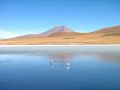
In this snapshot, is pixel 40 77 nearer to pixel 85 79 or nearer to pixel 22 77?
pixel 22 77

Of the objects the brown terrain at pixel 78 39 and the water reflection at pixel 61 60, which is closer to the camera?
the water reflection at pixel 61 60

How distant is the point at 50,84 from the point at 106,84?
190cm

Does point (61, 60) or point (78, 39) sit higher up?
point (78, 39)

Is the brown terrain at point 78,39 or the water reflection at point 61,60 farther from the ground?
the brown terrain at point 78,39

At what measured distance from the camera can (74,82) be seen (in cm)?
830

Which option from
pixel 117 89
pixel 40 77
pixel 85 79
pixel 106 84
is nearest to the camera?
pixel 117 89

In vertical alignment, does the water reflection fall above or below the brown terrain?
below

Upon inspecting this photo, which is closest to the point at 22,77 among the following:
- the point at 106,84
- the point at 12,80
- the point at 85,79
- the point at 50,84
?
the point at 12,80

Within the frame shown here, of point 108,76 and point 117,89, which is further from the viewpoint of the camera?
point 108,76

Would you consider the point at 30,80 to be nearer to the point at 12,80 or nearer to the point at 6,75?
the point at 12,80

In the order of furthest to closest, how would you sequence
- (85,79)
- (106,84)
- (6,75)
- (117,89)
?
1. (6,75)
2. (85,79)
3. (106,84)
4. (117,89)

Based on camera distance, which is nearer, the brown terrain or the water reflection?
the water reflection

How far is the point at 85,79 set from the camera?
28.9 ft

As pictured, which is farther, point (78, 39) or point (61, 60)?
point (78, 39)
